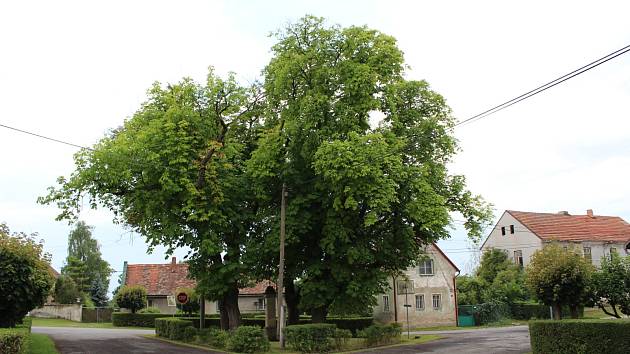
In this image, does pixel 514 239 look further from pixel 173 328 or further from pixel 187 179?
pixel 187 179

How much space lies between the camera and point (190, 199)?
24.2 metres

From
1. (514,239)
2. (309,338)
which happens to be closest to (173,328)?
→ (309,338)

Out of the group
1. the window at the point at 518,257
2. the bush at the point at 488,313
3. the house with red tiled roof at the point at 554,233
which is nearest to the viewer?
the bush at the point at 488,313

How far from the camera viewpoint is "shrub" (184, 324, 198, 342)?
2869 centimetres

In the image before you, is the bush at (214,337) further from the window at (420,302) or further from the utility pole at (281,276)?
the window at (420,302)

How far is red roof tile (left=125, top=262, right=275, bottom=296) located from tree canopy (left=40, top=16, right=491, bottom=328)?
32637 mm

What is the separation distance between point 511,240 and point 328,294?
3949 centimetres

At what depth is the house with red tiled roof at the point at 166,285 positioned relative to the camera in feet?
181

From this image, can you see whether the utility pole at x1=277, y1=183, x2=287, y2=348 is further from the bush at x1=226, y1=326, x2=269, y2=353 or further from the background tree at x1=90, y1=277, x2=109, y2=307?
the background tree at x1=90, y1=277, x2=109, y2=307

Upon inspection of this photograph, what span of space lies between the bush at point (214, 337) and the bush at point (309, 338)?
10.3ft

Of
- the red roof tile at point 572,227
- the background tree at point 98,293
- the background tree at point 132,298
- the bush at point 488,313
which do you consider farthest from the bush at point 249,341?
the background tree at point 98,293

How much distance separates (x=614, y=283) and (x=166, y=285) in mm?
47210

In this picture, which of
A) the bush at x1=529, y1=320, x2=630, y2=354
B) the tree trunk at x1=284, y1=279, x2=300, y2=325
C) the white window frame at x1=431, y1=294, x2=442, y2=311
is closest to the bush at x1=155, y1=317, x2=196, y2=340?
the tree trunk at x1=284, y1=279, x2=300, y2=325

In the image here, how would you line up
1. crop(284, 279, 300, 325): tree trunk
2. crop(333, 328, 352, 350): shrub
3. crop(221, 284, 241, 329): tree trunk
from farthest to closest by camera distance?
crop(284, 279, 300, 325): tree trunk, crop(221, 284, 241, 329): tree trunk, crop(333, 328, 352, 350): shrub
